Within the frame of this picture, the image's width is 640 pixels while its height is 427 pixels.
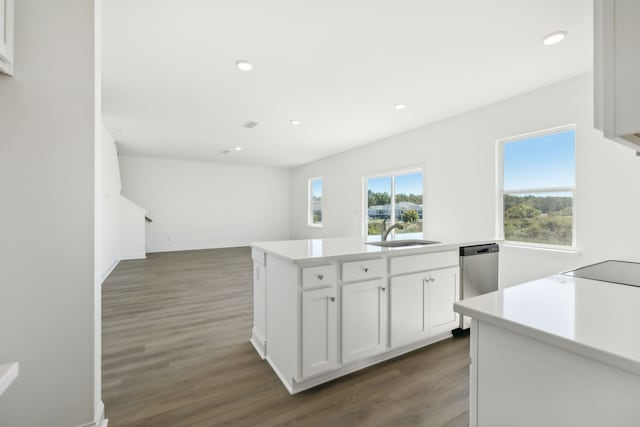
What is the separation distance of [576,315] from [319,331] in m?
1.38

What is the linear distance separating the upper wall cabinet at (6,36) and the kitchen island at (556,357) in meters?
2.12

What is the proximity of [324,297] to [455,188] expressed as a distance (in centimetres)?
319

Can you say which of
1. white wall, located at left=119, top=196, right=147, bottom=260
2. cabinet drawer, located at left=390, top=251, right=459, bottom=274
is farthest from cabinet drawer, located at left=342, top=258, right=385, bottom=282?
white wall, located at left=119, top=196, right=147, bottom=260

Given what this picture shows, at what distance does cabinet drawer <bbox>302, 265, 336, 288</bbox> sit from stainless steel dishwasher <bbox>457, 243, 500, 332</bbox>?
1.48m

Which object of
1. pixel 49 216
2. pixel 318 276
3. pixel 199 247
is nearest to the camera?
pixel 49 216

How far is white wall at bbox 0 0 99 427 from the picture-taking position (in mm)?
1250

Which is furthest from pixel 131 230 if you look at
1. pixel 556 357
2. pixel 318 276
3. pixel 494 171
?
pixel 556 357

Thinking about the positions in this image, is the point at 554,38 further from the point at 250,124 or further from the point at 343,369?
the point at 250,124

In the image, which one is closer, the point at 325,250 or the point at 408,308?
the point at 325,250

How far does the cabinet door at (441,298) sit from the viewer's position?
7.96 ft

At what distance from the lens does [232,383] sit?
1.93 metres

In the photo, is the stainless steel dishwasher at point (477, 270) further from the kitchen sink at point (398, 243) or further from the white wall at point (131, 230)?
the white wall at point (131, 230)

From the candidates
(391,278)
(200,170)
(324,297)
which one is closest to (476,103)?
(391,278)

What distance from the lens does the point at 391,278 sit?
85.4 inches
